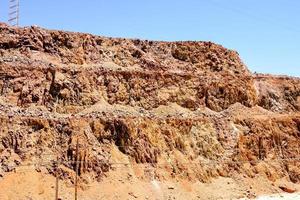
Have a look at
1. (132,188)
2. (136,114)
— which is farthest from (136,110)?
(132,188)

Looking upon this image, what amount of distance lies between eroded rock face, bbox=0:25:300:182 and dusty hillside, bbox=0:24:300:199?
105mm

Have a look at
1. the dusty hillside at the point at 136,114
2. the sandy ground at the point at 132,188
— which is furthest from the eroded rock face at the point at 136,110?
the sandy ground at the point at 132,188

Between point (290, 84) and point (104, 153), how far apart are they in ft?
99.3

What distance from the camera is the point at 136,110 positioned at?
5581 cm

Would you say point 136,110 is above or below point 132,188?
above

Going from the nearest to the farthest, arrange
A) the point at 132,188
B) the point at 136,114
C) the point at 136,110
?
the point at 132,188, the point at 136,114, the point at 136,110

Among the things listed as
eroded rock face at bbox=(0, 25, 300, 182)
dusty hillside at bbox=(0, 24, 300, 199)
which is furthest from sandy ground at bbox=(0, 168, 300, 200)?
eroded rock face at bbox=(0, 25, 300, 182)

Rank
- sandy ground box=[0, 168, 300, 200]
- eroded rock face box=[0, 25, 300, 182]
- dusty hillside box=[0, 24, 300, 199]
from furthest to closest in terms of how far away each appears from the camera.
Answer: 1. eroded rock face box=[0, 25, 300, 182]
2. dusty hillside box=[0, 24, 300, 199]
3. sandy ground box=[0, 168, 300, 200]

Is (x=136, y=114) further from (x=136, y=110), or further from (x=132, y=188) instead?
(x=132, y=188)

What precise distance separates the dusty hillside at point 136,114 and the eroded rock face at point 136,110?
0.34 ft

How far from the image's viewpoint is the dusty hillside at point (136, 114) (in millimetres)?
48062

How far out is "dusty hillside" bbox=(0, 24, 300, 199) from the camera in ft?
158

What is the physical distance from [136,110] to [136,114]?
127 centimetres

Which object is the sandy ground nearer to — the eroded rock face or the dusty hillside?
the dusty hillside
